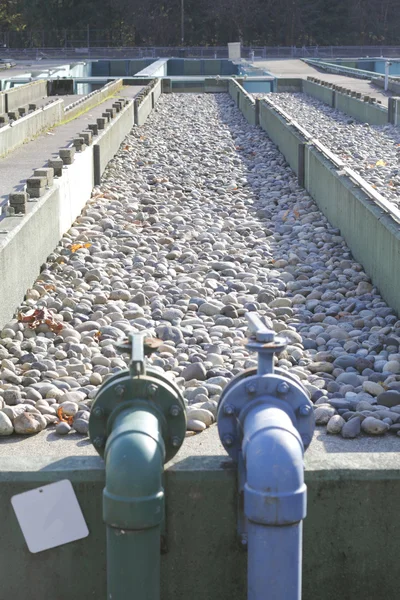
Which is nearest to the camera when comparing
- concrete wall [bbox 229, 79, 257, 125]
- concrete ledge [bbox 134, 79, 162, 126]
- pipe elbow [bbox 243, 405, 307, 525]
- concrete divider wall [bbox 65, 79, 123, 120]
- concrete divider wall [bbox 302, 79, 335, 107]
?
pipe elbow [bbox 243, 405, 307, 525]

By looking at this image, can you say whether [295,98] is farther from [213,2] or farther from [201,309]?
[213,2]

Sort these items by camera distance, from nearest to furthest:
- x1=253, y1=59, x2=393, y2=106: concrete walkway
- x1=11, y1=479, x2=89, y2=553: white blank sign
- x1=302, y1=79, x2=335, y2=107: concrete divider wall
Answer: x1=11, y1=479, x2=89, y2=553: white blank sign < x1=253, y1=59, x2=393, y2=106: concrete walkway < x1=302, y1=79, x2=335, y2=107: concrete divider wall

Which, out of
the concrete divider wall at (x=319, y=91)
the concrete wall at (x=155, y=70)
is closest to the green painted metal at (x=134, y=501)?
the concrete divider wall at (x=319, y=91)

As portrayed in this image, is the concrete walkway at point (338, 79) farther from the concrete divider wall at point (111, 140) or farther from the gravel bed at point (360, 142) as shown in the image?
the concrete divider wall at point (111, 140)

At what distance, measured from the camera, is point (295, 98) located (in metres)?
35.5

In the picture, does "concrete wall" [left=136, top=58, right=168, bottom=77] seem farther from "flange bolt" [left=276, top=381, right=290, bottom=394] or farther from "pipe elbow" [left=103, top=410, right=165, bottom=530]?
"pipe elbow" [left=103, top=410, right=165, bottom=530]

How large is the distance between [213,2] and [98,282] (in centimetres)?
9217

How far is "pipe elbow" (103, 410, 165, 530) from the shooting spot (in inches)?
137

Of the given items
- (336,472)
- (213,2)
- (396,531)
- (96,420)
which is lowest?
(396,531)

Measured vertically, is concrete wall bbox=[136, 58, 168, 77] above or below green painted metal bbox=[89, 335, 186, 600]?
above

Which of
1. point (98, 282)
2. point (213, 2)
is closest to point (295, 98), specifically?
point (98, 282)

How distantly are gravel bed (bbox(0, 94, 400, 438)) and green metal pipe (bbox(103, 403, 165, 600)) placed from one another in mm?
1248

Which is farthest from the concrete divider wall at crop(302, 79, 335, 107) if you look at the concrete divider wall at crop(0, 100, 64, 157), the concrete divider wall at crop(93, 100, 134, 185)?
the concrete divider wall at crop(0, 100, 64, 157)

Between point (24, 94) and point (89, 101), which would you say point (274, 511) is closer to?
point (89, 101)
